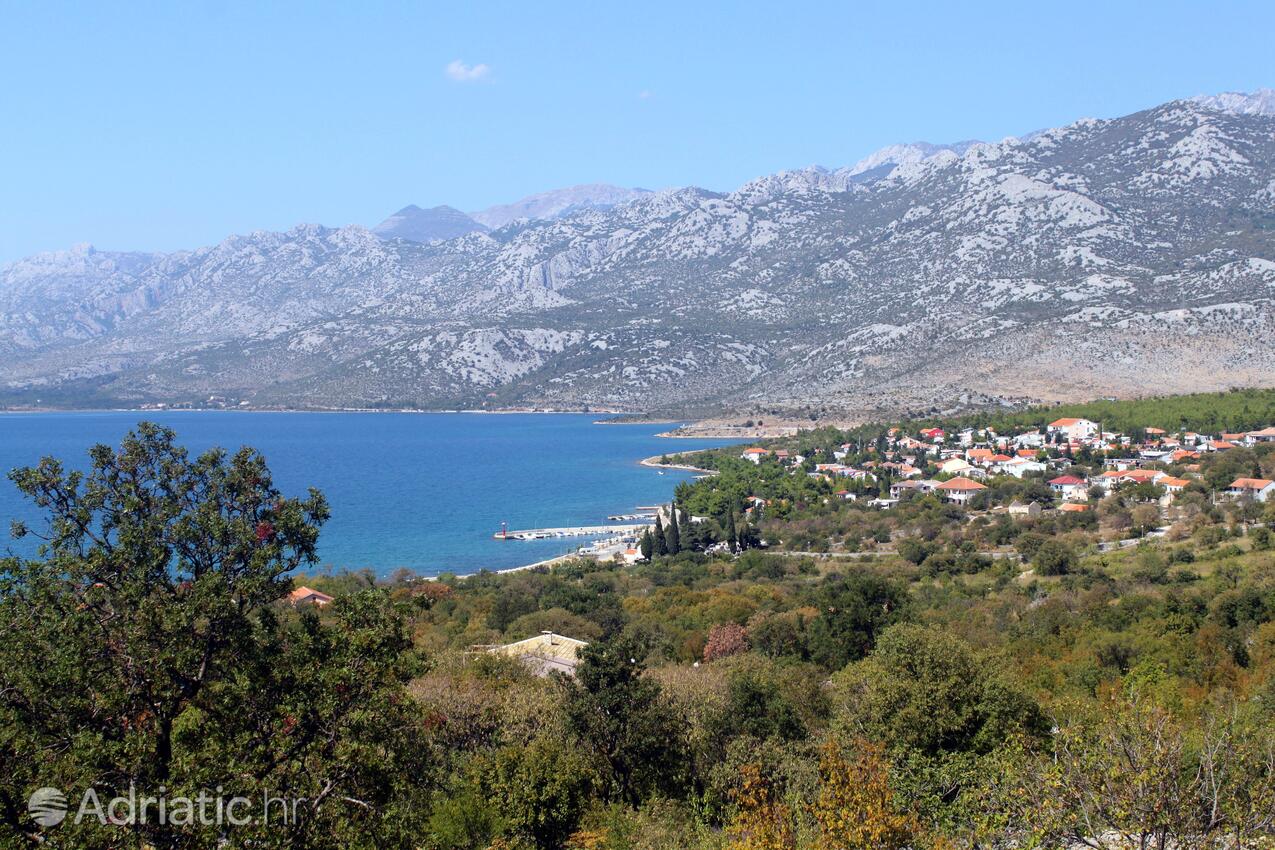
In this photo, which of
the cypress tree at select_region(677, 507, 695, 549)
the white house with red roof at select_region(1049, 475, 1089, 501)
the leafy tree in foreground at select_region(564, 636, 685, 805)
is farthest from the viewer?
the white house with red roof at select_region(1049, 475, 1089, 501)

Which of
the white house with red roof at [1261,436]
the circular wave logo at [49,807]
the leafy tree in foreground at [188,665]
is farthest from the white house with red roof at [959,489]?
the circular wave logo at [49,807]

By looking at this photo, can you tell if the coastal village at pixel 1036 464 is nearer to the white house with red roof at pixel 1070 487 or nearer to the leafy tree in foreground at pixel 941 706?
the white house with red roof at pixel 1070 487

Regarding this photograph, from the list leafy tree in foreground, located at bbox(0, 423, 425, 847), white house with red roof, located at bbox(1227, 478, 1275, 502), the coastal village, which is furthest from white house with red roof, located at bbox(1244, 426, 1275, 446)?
leafy tree in foreground, located at bbox(0, 423, 425, 847)

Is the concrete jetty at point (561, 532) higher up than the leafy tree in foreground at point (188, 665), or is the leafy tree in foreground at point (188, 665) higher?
the leafy tree in foreground at point (188, 665)

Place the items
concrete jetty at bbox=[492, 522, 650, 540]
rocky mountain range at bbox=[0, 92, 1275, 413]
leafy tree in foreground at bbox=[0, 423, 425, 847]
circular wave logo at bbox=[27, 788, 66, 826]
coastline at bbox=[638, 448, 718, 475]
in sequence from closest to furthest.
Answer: circular wave logo at bbox=[27, 788, 66, 826], leafy tree in foreground at bbox=[0, 423, 425, 847], concrete jetty at bbox=[492, 522, 650, 540], coastline at bbox=[638, 448, 718, 475], rocky mountain range at bbox=[0, 92, 1275, 413]

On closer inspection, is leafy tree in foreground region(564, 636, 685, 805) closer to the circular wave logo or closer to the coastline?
the circular wave logo

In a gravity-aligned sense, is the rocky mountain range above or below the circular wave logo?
above
